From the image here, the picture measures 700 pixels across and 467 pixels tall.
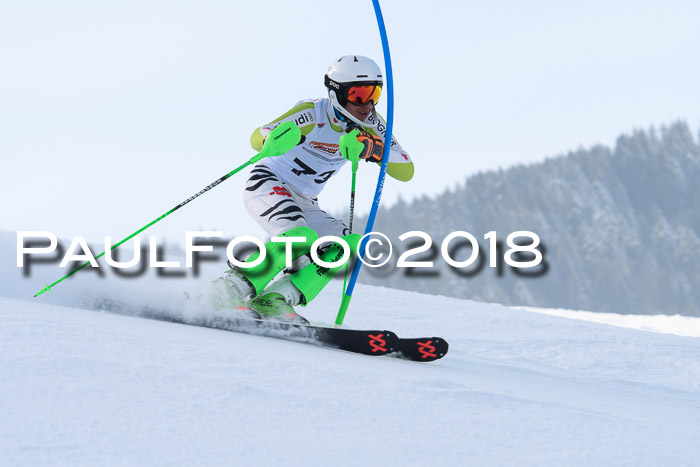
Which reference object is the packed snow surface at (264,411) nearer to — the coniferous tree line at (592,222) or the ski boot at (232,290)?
the ski boot at (232,290)

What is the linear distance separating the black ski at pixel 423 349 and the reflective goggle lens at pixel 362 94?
1.56m

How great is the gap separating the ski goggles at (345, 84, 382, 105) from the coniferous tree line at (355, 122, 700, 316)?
5843 cm

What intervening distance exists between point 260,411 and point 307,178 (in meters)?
2.98

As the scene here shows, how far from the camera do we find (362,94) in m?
4.67

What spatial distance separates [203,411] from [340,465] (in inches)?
16.8

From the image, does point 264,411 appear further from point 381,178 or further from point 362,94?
point 362,94

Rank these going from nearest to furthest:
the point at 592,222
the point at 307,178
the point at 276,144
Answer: the point at 276,144, the point at 307,178, the point at 592,222

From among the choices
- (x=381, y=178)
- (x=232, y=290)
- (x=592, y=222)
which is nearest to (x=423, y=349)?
(x=381, y=178)

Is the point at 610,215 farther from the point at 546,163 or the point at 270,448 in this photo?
the point at 270,448

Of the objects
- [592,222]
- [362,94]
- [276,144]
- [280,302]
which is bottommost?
[280,302]

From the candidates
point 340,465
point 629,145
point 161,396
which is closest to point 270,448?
point 340,465

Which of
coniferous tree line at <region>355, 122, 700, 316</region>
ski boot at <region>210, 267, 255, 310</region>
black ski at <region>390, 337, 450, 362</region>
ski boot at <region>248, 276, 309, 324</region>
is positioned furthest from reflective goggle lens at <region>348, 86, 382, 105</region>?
coniferous tree line at <region>355, 122, 700, 316</region>

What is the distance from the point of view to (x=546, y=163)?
86750mm

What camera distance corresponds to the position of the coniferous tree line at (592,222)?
71.2 meters
